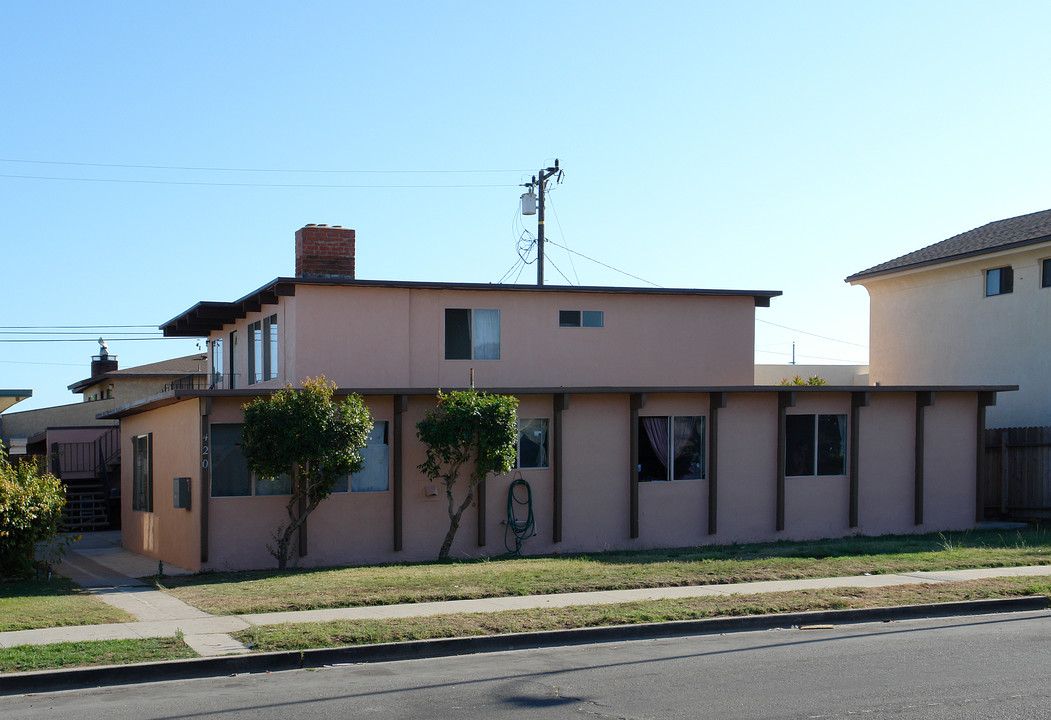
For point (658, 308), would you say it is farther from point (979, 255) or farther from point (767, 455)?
point (979, 255)

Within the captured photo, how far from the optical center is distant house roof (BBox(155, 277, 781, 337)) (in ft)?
71.9

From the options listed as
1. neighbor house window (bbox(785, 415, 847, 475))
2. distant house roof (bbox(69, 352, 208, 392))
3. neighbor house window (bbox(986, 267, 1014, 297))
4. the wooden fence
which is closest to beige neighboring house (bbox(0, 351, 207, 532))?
distant house roof (bbox(69, 352, 208, 392))

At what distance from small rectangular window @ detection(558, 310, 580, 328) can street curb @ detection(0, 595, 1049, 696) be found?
1256 centimetres

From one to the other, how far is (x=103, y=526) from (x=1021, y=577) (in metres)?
24.1

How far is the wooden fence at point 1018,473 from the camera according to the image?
24062 millimetres

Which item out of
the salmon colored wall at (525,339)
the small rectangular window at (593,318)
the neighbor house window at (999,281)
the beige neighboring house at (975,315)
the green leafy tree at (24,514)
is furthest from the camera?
the neighbor house window at (999,281)

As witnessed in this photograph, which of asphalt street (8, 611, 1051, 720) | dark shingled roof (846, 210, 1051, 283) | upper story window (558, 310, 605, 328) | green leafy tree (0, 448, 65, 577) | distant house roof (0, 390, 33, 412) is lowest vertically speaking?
asphalt street (8, 611, 1051, 720)

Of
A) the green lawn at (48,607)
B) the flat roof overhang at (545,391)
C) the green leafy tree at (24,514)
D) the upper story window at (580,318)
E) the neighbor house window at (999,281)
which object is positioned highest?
the neighbor house window at (999,281)

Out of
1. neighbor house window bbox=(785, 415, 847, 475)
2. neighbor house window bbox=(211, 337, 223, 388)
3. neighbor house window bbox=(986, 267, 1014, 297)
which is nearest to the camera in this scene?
neighbor house window bbox=(785, 415, 847, 475)

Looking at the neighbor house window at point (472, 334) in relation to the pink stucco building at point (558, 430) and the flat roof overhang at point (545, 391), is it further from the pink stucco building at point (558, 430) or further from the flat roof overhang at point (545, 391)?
the flat roof overhang at point (545, 391)

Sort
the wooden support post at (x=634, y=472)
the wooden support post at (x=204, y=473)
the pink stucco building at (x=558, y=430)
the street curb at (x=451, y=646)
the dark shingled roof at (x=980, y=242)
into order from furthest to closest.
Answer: the dark shingled roof at (x=980, y=242) < the wooden support post at (x=634, y=472) < the pink stucco building at (x=558, y=430) < the wooden support post at (x=204, y=473) < the street curb at (x=451, y=646)

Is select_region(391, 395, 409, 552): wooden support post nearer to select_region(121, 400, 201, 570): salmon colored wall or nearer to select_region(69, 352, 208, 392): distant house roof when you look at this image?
select_region(121, 400, 201, 570): salmon colored wall

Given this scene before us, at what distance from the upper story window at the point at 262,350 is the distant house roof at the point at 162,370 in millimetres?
14069

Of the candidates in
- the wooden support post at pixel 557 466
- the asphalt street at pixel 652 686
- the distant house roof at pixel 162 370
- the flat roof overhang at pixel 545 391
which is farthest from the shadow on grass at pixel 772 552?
the distant house roof at pixel 162 370
